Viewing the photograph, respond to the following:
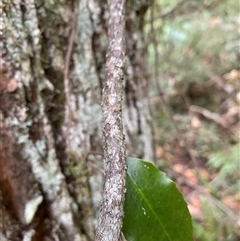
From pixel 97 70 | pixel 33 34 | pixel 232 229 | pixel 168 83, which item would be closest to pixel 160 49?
pixel 168 83

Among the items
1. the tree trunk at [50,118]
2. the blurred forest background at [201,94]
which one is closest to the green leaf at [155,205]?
the tree trunk at [50,118]

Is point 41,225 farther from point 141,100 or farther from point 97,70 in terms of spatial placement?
point 141,100

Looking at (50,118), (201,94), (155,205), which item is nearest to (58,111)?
(50,118)

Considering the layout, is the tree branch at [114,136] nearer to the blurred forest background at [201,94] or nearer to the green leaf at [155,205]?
the green leaf at [155,205]

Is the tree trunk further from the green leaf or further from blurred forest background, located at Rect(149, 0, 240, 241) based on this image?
blurred forest background, located at Rect(149, 0, 240, 241)

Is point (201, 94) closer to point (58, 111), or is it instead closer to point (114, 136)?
point (58, 111)

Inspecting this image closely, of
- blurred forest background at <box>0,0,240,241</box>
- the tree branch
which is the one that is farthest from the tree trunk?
the tree branch
